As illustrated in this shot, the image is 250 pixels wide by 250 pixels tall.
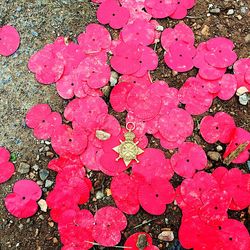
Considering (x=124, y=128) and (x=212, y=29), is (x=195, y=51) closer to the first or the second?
(x=212, y=29)

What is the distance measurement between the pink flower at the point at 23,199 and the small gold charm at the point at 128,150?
17.5 inches

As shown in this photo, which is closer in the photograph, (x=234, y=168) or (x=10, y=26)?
(x=234, y=168)

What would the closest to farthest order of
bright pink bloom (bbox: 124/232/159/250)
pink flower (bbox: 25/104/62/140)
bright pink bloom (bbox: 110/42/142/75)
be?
bright pink bloom (bbox: 124/232/159/250), pink flower (bbox: 25/104/62/140), bright pink bloom (bbox: 110/42/142/75)

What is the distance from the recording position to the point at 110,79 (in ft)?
8.14

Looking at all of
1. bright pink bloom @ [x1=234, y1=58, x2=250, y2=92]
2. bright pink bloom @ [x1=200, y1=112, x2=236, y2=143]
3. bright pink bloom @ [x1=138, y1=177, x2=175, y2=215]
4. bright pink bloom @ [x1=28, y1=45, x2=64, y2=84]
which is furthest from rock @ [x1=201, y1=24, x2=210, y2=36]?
bright pink bloom @ [x1=138, y1=177, x2=175, y2=215]

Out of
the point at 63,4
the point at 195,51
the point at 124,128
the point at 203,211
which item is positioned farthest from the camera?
the point at 63,4

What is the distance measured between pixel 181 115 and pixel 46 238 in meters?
0.92

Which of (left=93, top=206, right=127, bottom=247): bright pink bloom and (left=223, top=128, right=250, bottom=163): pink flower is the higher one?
(left=223, top=128, right=250, bottom=163): pink flower

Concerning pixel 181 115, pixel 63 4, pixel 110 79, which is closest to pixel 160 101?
pixel 181 115

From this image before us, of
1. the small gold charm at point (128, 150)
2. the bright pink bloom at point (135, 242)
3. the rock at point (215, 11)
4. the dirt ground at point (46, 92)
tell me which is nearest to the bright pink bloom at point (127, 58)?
the dirt ground at point (46, 92)

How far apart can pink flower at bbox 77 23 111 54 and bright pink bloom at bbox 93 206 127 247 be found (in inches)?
35.3

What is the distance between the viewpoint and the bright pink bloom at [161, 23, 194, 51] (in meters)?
2.58

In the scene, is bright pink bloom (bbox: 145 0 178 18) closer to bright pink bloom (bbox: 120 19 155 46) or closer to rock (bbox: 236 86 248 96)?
bright pink bloom (bbox: 120 19 155 46)

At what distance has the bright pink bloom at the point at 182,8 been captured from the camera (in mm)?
2658
